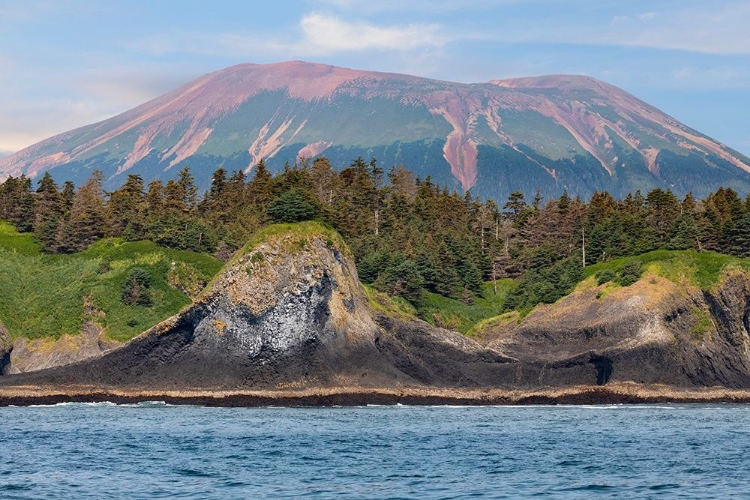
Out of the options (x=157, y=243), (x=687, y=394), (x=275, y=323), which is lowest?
(x=687, y=394)

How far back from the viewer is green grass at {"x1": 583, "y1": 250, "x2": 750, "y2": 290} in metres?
95.2

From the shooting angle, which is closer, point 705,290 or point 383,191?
point 705,290

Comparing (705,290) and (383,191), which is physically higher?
(383,191)

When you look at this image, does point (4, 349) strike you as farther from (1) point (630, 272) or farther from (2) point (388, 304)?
(1) point (630, 272)

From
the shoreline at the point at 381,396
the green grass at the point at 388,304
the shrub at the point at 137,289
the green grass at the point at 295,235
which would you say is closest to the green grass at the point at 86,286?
the shrub at the point at 137,289

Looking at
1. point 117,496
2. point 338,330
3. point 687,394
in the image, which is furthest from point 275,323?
point 117,496

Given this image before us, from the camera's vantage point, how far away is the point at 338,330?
84.4 m

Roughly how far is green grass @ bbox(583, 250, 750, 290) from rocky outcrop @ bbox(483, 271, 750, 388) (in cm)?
83

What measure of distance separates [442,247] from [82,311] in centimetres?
4530

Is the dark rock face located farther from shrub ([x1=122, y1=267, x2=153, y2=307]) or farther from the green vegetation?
shrub ([x1=122, y1=267, x2=153, y2=307])

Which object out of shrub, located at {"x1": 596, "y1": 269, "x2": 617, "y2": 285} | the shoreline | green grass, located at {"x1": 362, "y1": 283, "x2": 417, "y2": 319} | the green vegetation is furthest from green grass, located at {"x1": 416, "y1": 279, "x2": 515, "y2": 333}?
the shoreline

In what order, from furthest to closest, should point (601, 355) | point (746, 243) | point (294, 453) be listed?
point (746, 243) < point (601, 355) < point (294, 453)

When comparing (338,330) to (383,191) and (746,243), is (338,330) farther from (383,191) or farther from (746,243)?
(383,191)

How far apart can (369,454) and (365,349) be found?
39.0 metres
